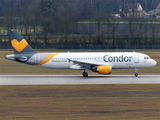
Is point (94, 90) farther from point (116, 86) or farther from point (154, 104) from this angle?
point (154, 104)

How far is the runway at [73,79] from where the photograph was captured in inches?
1375

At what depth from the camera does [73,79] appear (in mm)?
37031

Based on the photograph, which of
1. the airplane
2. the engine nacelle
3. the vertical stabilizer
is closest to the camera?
the engine nacelle

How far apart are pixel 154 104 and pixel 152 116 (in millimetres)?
3418

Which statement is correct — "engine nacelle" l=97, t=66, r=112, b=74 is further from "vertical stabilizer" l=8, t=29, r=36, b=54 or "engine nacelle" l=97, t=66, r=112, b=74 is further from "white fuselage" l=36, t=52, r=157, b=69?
"vertical stabilizer" l=8, t=29, r=36, b=54

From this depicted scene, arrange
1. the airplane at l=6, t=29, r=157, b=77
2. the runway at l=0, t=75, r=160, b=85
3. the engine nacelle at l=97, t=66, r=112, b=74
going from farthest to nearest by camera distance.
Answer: the airplane at l=6, t=29, r=157, b=77 < the engine nacelle at l=97, t=66, r=112, b=74 < the runway at l=0, t=75, r=160, b=85

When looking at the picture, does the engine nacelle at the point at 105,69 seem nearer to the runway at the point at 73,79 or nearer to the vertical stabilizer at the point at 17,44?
the runway at the point at 73,79

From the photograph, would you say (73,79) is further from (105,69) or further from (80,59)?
(105,69)

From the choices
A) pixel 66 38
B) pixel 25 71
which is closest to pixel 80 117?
pixel 25 71

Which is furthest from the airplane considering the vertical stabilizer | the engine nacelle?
the engine nacelle

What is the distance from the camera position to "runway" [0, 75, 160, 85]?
3494cm

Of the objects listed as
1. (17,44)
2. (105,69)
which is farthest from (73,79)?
(17,44)

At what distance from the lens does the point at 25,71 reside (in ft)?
143

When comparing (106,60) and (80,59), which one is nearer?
(106,60)
